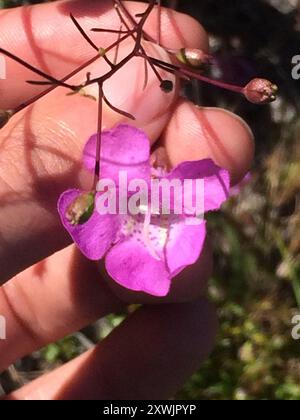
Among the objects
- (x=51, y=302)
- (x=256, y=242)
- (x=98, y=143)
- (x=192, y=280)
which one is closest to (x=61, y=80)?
(x=98, y=143)

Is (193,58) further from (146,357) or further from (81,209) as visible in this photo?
(146,357)

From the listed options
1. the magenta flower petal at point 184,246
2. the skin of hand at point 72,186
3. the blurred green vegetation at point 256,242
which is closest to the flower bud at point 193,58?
the skin of hand at point 72,186

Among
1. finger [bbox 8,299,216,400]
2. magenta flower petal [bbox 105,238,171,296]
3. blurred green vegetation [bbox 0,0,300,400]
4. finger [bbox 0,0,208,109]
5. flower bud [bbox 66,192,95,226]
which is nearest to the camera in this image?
flower bud [bbox 66,192,95,226]

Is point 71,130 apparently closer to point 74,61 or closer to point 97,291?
point 74,61

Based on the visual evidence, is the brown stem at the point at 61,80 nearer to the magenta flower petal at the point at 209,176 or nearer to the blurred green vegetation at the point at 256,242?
the magenta flower petal at the point at 209,176

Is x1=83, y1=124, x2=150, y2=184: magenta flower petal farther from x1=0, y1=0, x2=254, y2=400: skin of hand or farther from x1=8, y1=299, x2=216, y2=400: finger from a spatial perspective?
x1=8, y1=299, x2=216, y2=400: finger

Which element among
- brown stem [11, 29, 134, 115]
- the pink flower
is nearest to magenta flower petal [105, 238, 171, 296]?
the pink flower

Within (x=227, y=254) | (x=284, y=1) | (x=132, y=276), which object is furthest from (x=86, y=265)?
(x=284, y=1)
